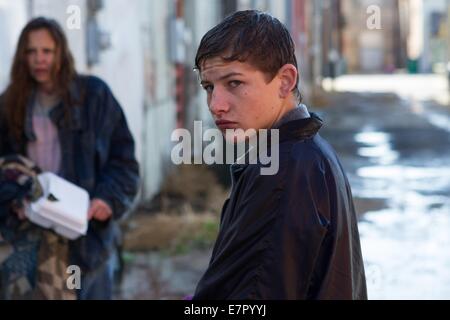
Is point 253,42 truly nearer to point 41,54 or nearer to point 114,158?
point 41,54

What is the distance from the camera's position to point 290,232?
202 cm

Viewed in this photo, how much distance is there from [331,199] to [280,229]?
0.49 feet

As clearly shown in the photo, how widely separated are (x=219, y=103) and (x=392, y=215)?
703cm

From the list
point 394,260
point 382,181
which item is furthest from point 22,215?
point 382,181

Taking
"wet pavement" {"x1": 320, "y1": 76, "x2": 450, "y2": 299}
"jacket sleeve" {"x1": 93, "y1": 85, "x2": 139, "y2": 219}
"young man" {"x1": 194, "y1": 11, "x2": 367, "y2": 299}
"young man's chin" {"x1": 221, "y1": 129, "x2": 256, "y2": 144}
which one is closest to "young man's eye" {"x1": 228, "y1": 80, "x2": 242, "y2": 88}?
"young man" {"x1": 194, "y1": 11, "x2": 367, "y2": 299}

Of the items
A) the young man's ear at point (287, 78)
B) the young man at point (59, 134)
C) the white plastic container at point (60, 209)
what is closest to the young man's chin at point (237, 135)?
the young man's ear at point (287, 78)

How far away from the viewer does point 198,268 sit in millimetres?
6891

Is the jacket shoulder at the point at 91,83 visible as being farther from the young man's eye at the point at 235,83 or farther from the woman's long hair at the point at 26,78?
the young man's eye at the point at 235,83

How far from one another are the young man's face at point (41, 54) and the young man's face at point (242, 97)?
2257mm

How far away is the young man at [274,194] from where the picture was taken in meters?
2.04

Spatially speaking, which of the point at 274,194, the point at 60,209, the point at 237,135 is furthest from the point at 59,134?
the point at 274,194

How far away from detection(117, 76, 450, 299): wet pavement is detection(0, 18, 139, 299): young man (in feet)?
3.86
